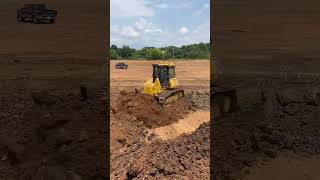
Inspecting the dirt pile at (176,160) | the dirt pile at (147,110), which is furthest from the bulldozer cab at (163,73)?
the dirt pile at (176,160)

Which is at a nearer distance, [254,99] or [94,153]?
[94,153]

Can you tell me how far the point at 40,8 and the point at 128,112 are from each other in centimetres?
1607

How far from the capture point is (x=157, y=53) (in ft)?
151

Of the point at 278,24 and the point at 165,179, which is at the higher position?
the point at 278,24

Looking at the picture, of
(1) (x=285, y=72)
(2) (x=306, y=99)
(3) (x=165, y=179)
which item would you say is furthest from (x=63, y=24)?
(3) (x=165, y=179)

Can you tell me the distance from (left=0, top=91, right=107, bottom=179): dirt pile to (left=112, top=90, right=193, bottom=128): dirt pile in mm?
1487

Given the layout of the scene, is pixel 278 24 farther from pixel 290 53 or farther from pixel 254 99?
pixel 254 99

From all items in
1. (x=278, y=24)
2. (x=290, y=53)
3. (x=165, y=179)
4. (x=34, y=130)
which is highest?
(x=278, y=24)

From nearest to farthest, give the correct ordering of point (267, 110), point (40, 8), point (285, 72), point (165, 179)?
point (165, 179) < point (267, 110) < point (285, 72) < point (40, 8)

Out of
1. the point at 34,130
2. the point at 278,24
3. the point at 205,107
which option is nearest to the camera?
the point at 34,130

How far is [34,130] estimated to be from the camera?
882 cm

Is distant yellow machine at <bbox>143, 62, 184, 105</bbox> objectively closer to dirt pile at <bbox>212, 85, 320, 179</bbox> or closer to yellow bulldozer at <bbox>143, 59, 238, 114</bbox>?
yellow bulldozer at <bbox>143, 59, 238, 114</bbox>

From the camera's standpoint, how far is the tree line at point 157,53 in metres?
46.3

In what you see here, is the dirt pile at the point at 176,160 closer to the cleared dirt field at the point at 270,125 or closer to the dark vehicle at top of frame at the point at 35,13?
the cleared dirt field at the point at 270,125
